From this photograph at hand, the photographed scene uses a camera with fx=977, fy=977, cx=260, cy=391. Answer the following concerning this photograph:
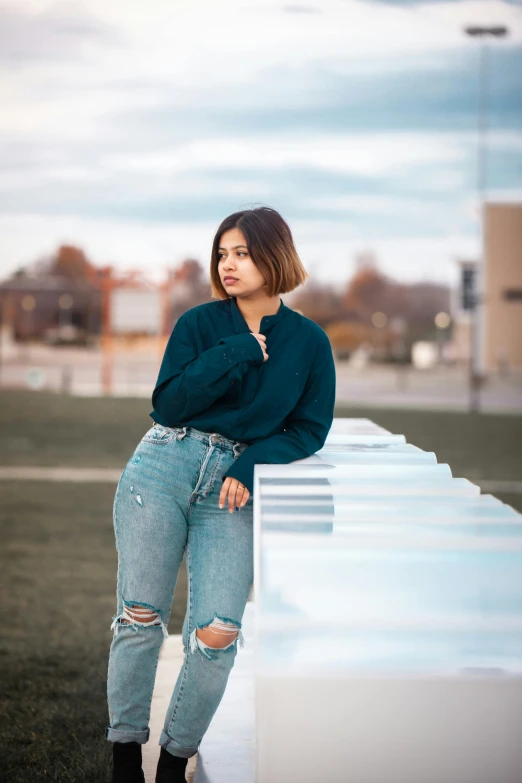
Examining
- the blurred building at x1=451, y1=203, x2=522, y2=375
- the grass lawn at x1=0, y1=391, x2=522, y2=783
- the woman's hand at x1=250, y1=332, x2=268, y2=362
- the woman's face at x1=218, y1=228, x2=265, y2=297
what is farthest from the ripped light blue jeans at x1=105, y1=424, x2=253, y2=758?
the blurred building at x1=451, y1=203, x2=522, y2=375

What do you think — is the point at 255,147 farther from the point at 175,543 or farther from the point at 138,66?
the point at 175,543

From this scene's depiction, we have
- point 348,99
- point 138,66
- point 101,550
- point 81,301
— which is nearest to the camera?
point 101,550

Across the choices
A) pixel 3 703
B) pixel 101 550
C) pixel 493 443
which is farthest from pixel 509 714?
A: pixel 493 443

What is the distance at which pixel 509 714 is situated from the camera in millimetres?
1534

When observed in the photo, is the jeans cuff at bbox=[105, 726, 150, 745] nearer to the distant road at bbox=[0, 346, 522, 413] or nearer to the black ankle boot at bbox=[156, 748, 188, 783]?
the black ankle boot at bbox=[156, 748, 188, 783]

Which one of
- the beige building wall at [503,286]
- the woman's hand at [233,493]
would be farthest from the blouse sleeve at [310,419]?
the beige building wall at [503,286]

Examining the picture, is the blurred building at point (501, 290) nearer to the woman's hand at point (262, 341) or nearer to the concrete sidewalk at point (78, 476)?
the concrete sidewalk at point (78, 476)

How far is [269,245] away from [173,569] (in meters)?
0.88

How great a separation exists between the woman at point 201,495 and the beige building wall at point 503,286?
42.4 m

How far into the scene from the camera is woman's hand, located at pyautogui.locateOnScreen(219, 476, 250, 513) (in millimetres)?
2428

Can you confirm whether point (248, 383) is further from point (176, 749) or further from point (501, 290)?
point (501, 290)

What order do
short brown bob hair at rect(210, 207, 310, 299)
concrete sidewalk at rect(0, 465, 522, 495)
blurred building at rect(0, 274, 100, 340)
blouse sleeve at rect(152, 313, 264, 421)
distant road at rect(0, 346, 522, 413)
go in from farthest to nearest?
blurred building at rect(0, 274, 100, 340), distant road at rect(0, 346, 522, 413), concrete sidewalk at rect(0, 465, 522, 495), short brown bob hair at rect(210, 207, 310, 299), blouse sleeve at rect(152, 313, 264, 421)

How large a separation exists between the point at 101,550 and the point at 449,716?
17.8 ft

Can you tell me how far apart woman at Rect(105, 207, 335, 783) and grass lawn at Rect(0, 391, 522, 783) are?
24.9 inches
